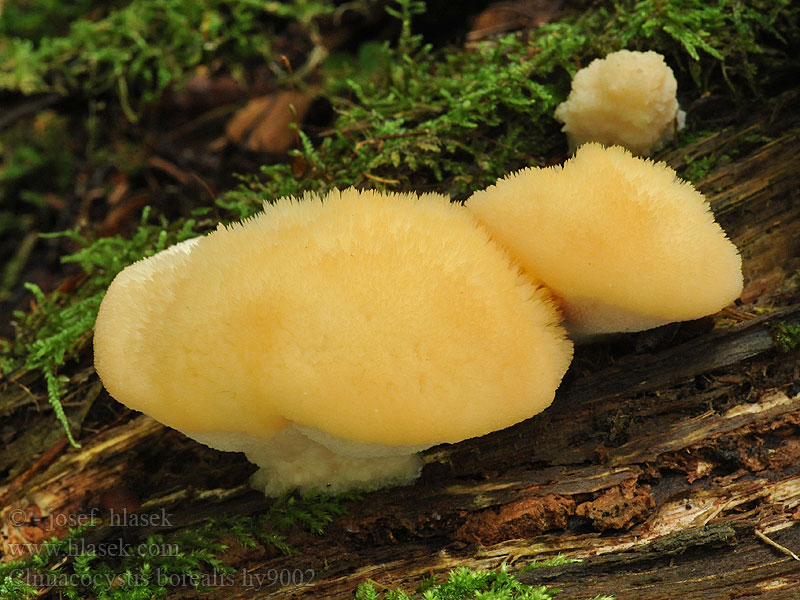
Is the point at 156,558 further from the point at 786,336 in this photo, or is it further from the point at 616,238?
the point at 786,336

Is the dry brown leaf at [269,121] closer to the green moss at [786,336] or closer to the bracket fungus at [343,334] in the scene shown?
the bracket fungus at [343,334]

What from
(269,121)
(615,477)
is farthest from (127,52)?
(615,477)

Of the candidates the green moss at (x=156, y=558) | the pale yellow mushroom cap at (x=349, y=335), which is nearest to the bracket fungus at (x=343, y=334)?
the pale yellow mushroom cap at (x=349, y=335)

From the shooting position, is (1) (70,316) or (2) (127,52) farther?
(2) (127,52)

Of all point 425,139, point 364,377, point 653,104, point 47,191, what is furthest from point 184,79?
point 364,377

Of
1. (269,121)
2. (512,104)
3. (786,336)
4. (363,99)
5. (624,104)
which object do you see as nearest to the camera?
(786,336)
